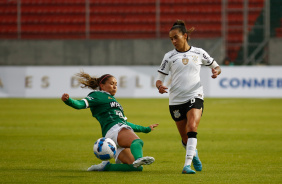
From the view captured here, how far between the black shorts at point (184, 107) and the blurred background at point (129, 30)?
60.5 feet

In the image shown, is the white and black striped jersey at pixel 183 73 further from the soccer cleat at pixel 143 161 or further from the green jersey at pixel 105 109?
the soccer cleat at pixel 143 161

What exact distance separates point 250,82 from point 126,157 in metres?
19.0

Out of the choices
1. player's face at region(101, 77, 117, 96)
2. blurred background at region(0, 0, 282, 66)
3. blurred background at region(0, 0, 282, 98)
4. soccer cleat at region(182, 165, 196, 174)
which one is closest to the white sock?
soccer cleat at region(182, 165, 196, 174)

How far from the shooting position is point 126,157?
790cm

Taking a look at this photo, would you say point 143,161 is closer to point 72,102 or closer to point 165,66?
point 72,102

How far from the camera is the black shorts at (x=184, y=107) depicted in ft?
26.3

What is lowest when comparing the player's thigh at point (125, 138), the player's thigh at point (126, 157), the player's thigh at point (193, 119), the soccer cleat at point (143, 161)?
the player's thigh at point (126, 157)

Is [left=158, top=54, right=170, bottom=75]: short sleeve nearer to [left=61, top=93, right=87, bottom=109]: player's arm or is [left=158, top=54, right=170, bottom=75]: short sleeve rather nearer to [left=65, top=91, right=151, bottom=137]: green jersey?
[left=65, top=91, right=151, bottom=137]: green jersey

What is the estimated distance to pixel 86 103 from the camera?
778 centimetres

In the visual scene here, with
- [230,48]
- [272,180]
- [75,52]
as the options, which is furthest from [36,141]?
[230,48]

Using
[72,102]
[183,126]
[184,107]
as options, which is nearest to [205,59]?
[184,107]

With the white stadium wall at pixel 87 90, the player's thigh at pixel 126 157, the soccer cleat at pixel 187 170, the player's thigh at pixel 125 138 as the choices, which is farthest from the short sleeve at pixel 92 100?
the white stadium wall at pixel 87 90

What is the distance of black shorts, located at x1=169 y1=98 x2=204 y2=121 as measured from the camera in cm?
803

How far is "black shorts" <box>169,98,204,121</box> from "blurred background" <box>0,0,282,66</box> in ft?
60.5
